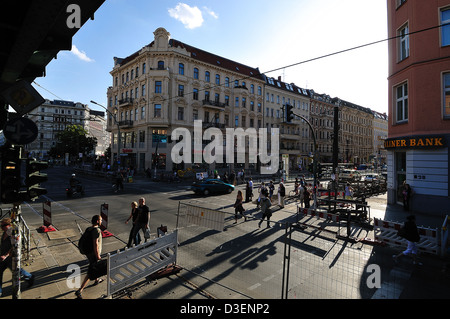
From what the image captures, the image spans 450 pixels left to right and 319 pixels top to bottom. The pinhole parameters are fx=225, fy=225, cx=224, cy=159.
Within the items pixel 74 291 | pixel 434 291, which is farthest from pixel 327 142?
pixel 74 291

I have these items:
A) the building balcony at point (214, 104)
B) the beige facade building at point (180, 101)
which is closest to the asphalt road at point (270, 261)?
the beige facade building at point (180, 101)

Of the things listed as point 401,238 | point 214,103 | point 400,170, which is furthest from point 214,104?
point 401,238

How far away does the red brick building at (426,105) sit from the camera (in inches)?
503

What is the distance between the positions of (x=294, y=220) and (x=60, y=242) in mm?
10304

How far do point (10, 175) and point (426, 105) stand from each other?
18660 millimetres

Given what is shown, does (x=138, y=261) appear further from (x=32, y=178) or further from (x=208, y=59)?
(x=208, y=59)

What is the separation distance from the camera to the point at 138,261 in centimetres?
523

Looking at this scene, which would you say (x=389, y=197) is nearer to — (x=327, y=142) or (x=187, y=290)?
(x=187, y=290)

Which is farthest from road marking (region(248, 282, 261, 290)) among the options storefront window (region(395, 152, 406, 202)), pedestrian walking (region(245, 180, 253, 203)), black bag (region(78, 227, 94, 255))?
storefront window (region(395, 152, 406, 202))

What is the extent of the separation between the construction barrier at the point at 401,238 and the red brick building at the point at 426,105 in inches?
290

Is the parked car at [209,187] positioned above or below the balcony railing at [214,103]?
below

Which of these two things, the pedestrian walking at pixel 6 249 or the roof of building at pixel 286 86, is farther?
the roof of building at pixel 286 86

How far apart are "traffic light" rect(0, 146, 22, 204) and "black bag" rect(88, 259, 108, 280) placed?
6.22 feet

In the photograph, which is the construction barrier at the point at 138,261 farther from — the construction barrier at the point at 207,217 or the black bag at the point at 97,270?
the construction barrier at the point at 207,217
